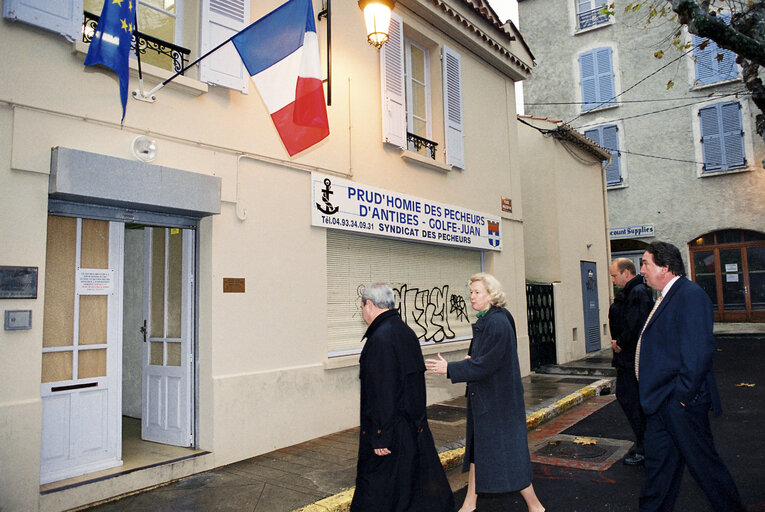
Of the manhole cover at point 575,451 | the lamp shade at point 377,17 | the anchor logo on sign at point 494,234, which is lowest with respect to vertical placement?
the manhole cover at point 575,451

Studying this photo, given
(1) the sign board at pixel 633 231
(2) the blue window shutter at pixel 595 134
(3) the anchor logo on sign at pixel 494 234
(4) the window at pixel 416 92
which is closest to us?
(4) the window at pixel 416 92

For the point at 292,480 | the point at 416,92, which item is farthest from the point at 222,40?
the point at 292,480

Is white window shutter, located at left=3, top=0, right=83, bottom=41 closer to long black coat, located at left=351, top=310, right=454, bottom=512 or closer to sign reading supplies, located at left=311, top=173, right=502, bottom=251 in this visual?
sign reading supplies, located at left=311, top=173, right=502, bottom=251

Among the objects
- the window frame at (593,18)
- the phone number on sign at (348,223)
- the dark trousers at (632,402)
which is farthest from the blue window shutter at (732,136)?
the dark trousers at (632,402)

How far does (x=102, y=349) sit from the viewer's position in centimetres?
489

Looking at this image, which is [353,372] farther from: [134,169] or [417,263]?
[134,169]

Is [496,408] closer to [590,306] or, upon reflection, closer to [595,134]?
[590,306]

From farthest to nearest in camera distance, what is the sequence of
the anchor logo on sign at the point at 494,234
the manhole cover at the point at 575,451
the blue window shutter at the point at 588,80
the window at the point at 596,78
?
the blue window shutter at the point at 588,80, the window at the point at 596,78, the anchor logo on sign at the point at 494,234, the manhole cover at the point at 575,451

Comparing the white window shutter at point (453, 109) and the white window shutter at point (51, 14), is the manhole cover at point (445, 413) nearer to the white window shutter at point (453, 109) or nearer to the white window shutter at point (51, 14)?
the white window shutter at point (453, 109)

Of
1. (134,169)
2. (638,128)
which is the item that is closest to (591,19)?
(638,128)

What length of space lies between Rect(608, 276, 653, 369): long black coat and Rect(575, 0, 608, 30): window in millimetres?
17570

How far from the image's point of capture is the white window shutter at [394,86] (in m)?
7.76

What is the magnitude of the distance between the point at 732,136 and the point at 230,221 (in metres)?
18.0

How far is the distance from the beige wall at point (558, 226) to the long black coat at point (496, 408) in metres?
8.63
